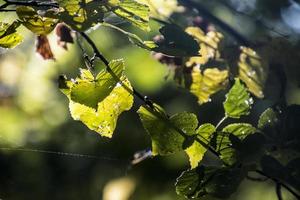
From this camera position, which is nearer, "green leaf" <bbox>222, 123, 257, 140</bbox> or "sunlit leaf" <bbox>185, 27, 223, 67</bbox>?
"green leaf" <bbox>222, 123, 257, 140</bbox>

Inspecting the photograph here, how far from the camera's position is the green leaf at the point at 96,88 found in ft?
1.57

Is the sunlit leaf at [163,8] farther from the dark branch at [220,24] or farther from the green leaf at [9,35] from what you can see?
the green leaf at [9,35]

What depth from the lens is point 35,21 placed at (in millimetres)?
508

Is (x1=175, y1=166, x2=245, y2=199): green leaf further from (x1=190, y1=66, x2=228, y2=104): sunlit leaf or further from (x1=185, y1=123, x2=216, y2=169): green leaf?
(x1=190, y1=66, x2=228, y2=104): sunlit leaf

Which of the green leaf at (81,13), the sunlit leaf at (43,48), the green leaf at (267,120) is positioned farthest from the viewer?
the sunlit leaf at (43,48)

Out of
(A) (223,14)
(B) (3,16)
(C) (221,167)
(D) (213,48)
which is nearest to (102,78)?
(C) (221,167)

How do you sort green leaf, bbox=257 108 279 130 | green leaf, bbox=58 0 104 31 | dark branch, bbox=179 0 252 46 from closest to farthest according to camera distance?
green leaf, bbox=58 0 104 31 < green leaf, bbox=257 108 279 130 < dark branch, bbox=179 0 252 46

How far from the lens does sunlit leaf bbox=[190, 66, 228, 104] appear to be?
31.8 inches

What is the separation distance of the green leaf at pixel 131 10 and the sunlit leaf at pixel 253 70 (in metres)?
0.33

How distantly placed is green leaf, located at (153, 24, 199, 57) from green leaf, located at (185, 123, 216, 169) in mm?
82

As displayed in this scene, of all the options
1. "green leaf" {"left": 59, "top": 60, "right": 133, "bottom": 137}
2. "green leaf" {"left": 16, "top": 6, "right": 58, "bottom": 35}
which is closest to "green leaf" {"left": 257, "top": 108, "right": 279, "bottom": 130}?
"green leaf" {"left": 59, "top": 60, "right": 133, "bottom": 137}

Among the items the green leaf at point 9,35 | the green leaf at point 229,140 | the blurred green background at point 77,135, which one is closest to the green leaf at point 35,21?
the green leaf at point 9,35

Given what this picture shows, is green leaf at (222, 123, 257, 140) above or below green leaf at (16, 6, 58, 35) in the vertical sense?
below

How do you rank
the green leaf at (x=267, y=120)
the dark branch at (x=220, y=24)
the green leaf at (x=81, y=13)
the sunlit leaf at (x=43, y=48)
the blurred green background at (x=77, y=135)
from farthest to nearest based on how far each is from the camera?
1. the blurred green background at (x=77, y=135)
2. the dark branch at (x=220, y=24)
3. the sunlit leaf at (x=43, y=48)
4. the green leaf at (x=267, y=120)
5. the green leaf at (x=81, y=13)
